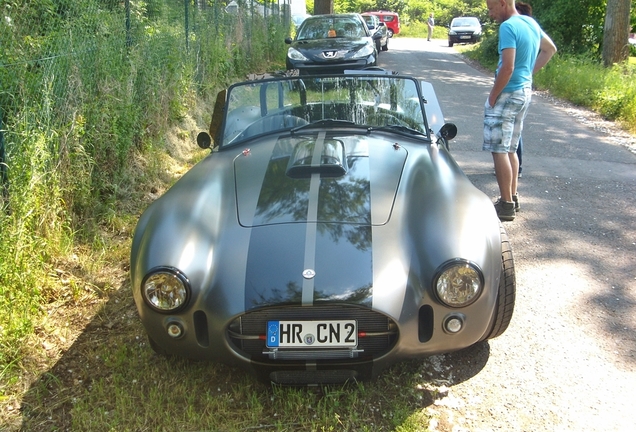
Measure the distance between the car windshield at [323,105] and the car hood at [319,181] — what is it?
0.23 metres

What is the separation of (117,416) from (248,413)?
60 cm

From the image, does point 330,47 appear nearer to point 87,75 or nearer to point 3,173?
point 87,75

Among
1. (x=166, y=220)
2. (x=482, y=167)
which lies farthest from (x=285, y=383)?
(x=482, y=167)

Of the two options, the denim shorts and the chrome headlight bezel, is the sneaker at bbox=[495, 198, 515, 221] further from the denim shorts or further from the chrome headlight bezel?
the chrome headlight bezel

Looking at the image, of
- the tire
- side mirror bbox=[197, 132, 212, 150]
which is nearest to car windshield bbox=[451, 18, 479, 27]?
side mirror bbox=[197, 132, 212, 150]

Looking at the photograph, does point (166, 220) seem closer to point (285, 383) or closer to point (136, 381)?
point (136, 381)

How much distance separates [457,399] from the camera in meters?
2.95

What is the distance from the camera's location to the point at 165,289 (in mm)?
2807

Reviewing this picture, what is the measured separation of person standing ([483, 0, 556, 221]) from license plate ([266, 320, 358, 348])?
9.63ft

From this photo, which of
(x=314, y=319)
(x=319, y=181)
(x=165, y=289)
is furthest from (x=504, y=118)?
(x=165, y=289)

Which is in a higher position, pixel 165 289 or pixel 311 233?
pixel 311 233

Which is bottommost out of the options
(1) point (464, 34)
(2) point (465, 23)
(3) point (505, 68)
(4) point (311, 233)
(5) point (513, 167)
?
(1) point (464, 34)

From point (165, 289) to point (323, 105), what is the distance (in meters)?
1.99

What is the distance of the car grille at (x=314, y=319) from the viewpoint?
107 inches
